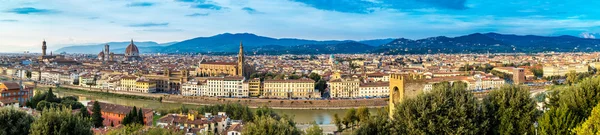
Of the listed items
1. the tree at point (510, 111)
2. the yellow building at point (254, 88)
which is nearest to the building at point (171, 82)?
the yellow building at point (254, 88)

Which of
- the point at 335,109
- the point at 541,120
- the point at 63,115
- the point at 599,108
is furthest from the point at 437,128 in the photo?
the point at 335,109

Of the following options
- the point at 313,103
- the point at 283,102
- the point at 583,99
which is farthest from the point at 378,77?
the point at 583,99

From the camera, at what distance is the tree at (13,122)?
19.5ft

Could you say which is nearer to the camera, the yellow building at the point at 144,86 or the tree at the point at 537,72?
the yellow building at the point at 144,86

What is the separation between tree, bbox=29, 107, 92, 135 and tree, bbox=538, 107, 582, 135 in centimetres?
549

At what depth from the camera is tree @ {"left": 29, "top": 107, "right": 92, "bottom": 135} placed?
5480 millimetres

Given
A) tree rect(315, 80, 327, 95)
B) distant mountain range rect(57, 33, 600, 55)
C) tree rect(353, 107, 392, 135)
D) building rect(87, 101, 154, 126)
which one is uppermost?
distant mountain range rect(57, 33, 600, 55)

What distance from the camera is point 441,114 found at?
615 centimetres

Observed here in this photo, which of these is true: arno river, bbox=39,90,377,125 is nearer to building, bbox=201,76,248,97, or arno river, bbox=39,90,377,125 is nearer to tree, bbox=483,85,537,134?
building, bbox=201,76,248,97

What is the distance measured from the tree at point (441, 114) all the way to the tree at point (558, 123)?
27.7 inches

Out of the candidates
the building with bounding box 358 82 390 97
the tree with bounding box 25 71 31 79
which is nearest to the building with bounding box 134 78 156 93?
the building with bounding box 358 82 390 97

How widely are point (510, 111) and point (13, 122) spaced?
252 inches

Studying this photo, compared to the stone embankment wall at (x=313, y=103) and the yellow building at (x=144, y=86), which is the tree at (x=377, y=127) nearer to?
the stone embankment wall at (x=313, y=103)

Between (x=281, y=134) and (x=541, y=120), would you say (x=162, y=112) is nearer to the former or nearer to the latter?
(x=281, y=134)
